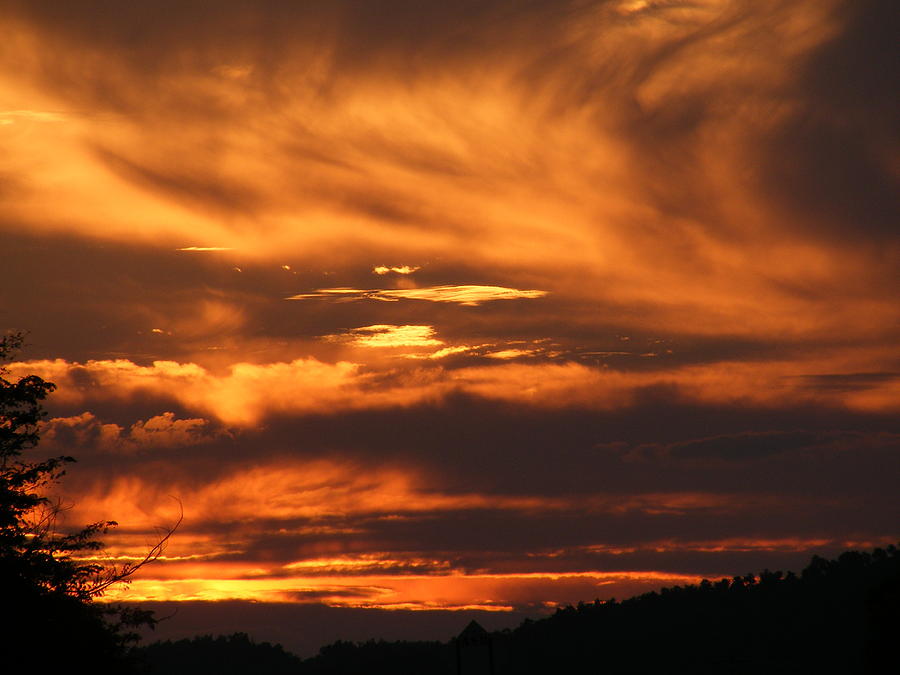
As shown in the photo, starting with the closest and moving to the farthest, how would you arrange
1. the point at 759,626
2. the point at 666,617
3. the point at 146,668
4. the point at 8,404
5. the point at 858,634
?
the point at 8,404, the point at 146,668, the point at 858,634, the point at 759,626, the point at 666,617

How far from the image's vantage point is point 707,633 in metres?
162

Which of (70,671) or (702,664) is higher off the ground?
(70,671)

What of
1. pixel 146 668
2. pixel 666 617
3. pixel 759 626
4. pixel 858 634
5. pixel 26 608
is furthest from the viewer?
pixel 666 617

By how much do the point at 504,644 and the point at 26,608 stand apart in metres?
167

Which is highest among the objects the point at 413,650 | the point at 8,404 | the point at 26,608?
the point at 8,404

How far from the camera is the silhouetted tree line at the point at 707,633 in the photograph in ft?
454

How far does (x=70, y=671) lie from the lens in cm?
3122

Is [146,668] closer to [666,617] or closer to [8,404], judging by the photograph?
[8,404]

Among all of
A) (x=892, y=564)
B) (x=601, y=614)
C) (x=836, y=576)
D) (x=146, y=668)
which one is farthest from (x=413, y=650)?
(x=146, y=668)

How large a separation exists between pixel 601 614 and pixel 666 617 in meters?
12.4

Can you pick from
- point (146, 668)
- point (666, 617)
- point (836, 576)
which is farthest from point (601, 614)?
point (146, 668)

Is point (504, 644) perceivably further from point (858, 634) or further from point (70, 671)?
point (70, 671)

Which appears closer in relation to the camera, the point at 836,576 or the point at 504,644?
the point at 836,576

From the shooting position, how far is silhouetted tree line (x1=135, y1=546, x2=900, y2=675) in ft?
454
